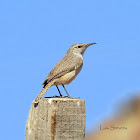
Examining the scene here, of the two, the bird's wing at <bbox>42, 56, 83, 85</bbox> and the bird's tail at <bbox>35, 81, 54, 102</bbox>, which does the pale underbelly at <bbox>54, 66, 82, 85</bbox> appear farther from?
the bird's tail at <bbox>35, 81, 54, 102</bbox>

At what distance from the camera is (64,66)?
32.0 feet

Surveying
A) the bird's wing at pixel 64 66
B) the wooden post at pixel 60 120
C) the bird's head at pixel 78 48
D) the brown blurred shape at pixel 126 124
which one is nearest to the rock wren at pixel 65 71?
the bird's wing at pixel 64 66

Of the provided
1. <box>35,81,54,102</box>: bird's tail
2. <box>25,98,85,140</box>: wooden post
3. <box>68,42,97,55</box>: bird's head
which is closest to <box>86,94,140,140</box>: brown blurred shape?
<box>68,42,97,55</box>: bird's head

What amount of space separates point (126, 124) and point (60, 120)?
23.4 meters

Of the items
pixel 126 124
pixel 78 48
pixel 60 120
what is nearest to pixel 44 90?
pixel 60 120

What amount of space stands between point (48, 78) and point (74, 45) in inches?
68.4

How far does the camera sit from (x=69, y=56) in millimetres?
10508

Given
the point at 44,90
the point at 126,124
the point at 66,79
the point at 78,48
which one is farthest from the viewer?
the point at 126,124

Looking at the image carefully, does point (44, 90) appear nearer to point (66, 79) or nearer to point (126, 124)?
point (66, 79)

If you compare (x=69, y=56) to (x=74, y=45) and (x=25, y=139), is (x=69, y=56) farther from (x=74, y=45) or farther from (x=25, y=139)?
(x=25, y=139)

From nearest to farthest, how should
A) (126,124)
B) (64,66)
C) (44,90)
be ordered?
(44,90) → (64,66) → (126,124)

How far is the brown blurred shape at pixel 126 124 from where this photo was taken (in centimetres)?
2421

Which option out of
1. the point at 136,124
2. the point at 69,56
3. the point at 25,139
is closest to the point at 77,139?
the point at 25,139

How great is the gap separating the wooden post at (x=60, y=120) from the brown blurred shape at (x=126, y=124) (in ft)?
49.2
